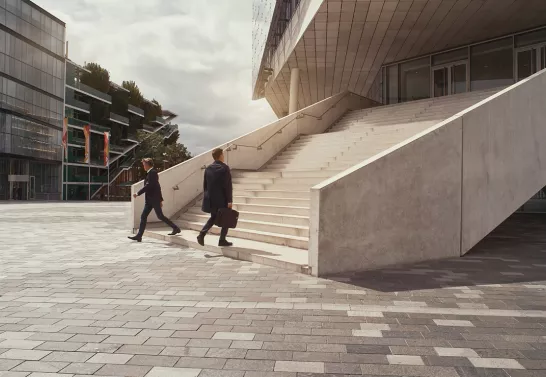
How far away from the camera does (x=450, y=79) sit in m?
20.0

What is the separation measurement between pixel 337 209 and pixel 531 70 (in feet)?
49.1

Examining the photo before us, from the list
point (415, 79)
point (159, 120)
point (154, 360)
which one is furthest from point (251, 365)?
point (159, 120)

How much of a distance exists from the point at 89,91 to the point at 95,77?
17.7 feet

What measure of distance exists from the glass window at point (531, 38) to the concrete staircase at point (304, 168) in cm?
406

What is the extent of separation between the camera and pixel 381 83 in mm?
23000

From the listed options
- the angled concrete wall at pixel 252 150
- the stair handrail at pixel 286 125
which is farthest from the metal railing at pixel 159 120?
the stair handrail at pixel 286 125

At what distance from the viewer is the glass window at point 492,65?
59.0 ft

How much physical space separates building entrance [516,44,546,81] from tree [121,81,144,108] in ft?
223

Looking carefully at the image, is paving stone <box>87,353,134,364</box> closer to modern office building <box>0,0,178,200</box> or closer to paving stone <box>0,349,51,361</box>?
paving stone <box>0,349,51,361</box>

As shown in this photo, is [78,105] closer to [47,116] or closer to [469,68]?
[47,116]

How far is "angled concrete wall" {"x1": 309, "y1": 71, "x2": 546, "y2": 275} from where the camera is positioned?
6309mm

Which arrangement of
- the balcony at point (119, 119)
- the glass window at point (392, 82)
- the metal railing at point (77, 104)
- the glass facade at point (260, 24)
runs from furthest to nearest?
1. the balcony at point (119, 119)
2. the metal railing at point (77, 104)
3. the glass facade at point (260, 24)
4. the glass window at point (392, 82)

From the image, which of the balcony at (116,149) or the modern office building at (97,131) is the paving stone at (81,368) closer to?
the modern office building at (97,131)

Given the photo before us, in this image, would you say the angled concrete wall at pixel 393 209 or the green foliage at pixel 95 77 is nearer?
the angled concrete wall at pixel 393 209
